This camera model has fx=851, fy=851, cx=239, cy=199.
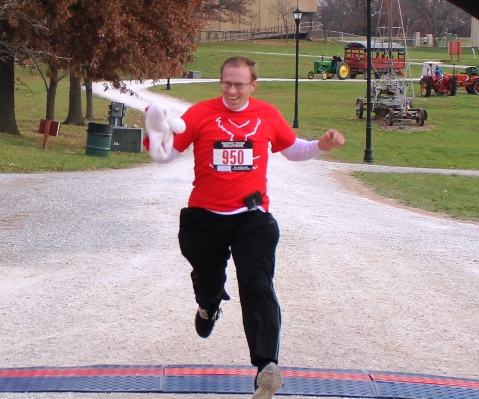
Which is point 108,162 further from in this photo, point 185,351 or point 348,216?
point 185,351

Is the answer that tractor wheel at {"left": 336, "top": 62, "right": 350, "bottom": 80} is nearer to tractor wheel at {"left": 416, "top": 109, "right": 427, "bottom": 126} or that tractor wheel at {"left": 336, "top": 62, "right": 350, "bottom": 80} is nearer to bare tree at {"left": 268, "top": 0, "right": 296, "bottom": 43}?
tractor wheel at {"left": 416, "top": 109, "right": 427, "bottom": 126}

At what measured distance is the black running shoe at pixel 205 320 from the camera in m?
5.33

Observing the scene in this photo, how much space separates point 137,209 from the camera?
41.2 feet

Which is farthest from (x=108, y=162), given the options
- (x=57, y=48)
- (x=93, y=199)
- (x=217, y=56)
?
(x=217, y=56)

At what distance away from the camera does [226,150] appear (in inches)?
186

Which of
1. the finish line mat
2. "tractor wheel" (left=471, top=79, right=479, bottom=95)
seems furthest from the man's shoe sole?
"tractor wheel" (left=471, top=79, right=479, bottom=95)

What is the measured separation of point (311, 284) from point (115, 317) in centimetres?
205

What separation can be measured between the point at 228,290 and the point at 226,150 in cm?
294

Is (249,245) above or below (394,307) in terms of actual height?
above

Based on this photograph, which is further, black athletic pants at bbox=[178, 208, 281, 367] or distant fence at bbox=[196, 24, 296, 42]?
distant fence at bbox=[196, 24, 296, 42]

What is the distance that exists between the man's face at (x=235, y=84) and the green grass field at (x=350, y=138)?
35.8 ft

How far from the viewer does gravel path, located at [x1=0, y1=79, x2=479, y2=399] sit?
5.72 meters

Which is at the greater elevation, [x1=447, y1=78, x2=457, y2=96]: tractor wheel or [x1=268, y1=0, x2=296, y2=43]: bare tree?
[x1=268, y1=0, x2=296, y2=43]: bare tree

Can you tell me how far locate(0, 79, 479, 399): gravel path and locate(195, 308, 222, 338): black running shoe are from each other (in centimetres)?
22
